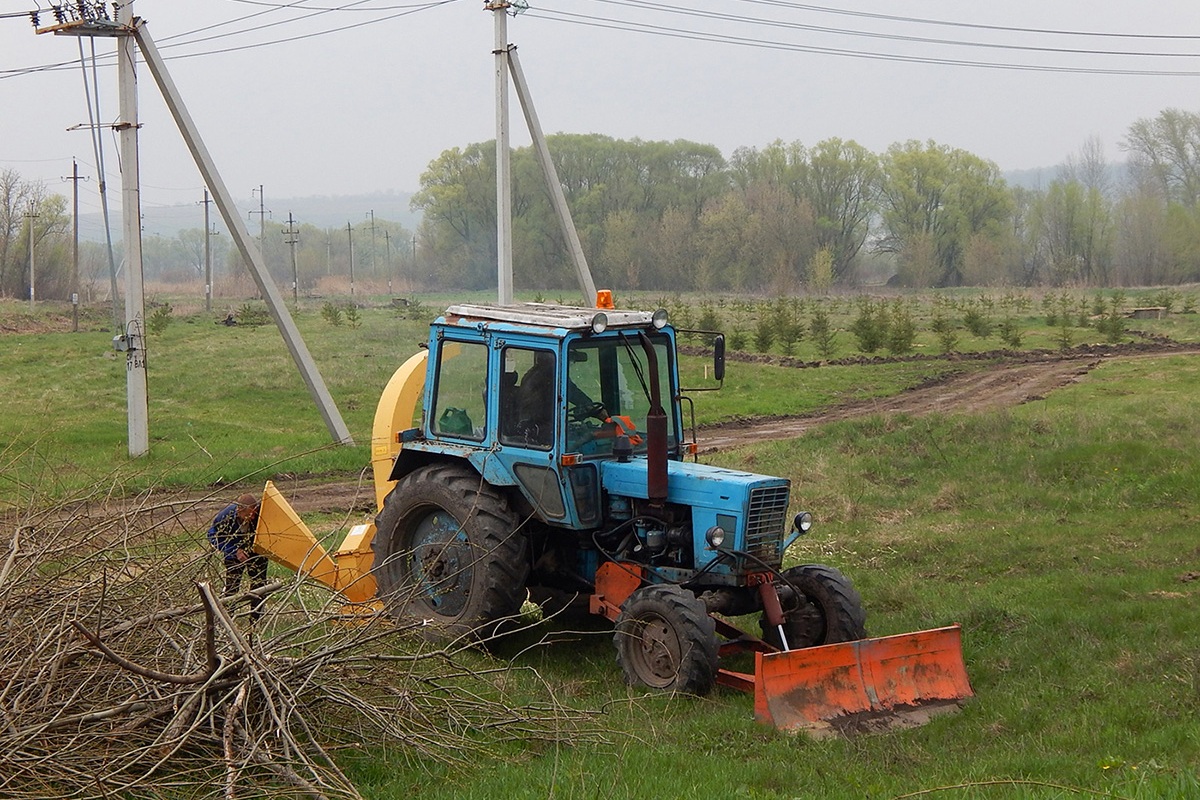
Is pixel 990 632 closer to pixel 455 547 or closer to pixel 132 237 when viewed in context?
pixel 455 547

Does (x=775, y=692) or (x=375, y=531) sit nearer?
(x=775, y=692)

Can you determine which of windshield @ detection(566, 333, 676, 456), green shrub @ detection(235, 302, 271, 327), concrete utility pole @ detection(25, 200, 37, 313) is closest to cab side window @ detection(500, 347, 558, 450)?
windshield @ detection(566, 333, 676, 456)

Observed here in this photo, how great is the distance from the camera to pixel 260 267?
1869cm

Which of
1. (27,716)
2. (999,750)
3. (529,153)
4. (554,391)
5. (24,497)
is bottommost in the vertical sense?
(999,750)

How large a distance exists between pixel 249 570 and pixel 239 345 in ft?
89.6

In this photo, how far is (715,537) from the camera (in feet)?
27.1

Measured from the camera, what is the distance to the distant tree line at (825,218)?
71312 mm

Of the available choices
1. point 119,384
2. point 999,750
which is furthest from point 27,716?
point 119,384

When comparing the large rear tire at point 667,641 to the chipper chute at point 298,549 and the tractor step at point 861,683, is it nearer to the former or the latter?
the tractor step at point 861,683

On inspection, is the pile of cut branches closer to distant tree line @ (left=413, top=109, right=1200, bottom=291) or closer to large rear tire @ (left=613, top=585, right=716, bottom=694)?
large rear tire @ (left=613, top=585, right=716, bottom=694)

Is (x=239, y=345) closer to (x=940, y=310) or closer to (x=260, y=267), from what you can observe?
(x=260, y=267)

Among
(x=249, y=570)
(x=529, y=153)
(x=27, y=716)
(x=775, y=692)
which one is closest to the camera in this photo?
(x=27, y=716)

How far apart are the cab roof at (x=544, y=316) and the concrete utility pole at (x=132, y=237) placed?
383 inches

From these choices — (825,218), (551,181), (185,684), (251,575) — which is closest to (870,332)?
(551,181)
